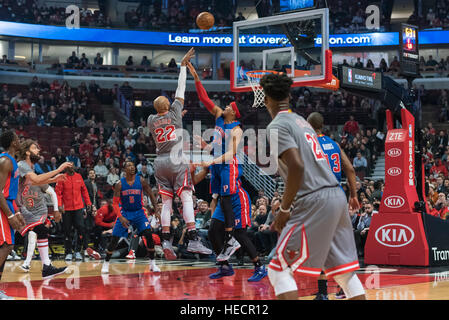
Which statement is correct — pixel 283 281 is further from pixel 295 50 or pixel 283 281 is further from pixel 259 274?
pixel 295 50

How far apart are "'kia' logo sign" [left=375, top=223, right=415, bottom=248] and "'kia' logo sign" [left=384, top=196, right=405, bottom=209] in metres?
0.33

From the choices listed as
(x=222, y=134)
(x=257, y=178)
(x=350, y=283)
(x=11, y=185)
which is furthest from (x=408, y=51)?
(x=257, y=178)

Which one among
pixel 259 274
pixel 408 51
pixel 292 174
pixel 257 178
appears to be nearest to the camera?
pixel 292 174

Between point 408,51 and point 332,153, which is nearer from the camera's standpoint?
point 332,153

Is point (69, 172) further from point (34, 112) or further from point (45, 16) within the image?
point (45, 16)

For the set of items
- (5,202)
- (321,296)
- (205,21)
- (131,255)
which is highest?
(205,21)

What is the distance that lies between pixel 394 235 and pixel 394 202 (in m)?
0.59

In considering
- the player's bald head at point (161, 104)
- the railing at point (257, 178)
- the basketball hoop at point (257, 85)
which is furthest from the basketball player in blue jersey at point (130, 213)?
the railing at point (257, 178)

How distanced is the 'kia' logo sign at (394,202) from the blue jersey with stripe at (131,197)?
437 centimetres

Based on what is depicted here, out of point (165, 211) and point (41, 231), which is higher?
point (165, 211)

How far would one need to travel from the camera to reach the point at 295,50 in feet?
37.2

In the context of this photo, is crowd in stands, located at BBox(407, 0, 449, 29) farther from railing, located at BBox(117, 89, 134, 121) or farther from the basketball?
the basketball

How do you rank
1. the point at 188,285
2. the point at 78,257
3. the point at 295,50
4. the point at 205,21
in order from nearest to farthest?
the point at 188,285 < the point at 205,21 < the point at 295,50 < the point at 78,257

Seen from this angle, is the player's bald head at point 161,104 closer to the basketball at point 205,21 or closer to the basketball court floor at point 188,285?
the basketball at point 205,21
